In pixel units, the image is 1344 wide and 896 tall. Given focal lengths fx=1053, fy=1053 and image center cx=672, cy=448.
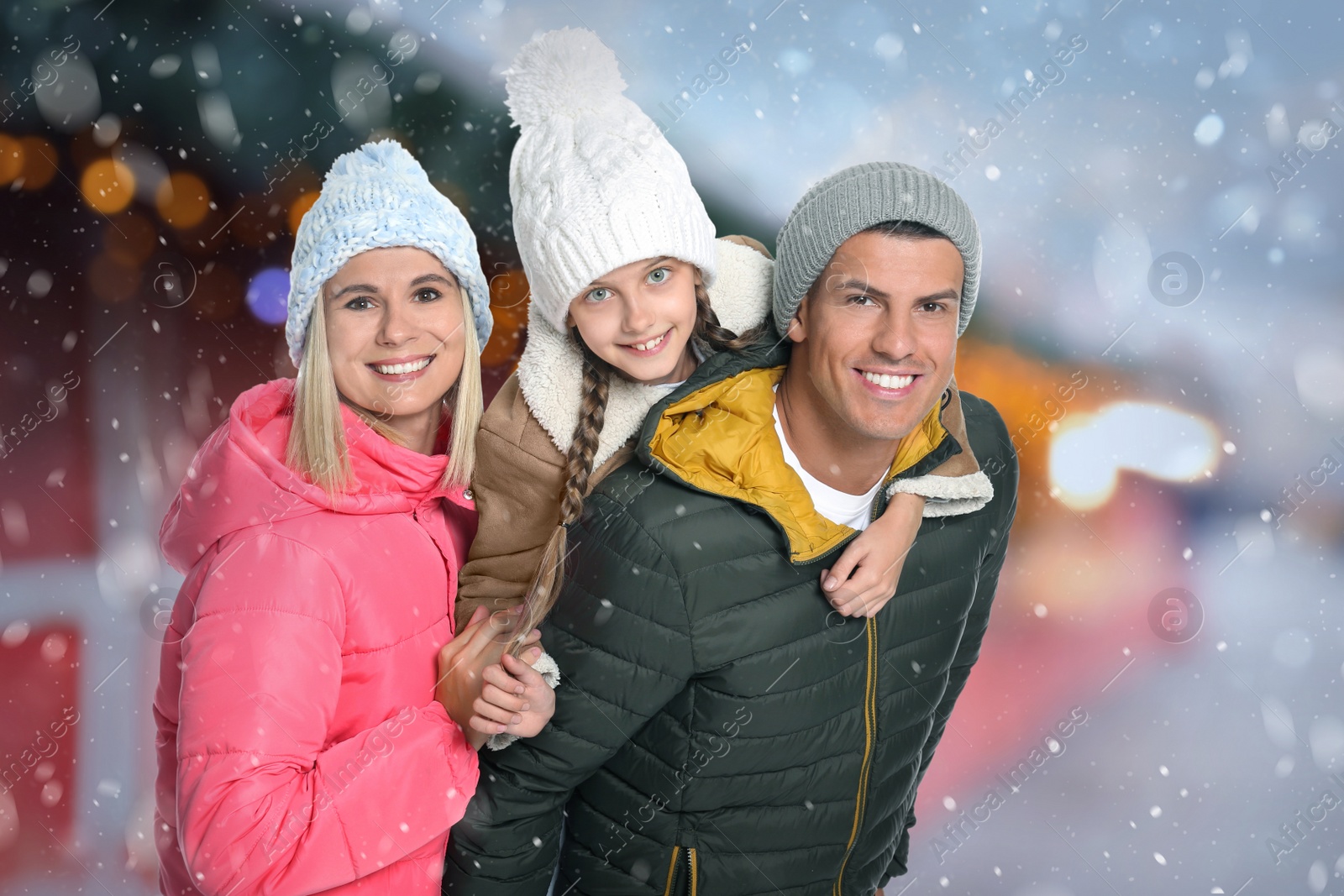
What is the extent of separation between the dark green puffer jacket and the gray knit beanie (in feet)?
0.73

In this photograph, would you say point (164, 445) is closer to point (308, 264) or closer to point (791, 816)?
point (308, 264)

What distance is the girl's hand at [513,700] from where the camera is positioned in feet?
5.70

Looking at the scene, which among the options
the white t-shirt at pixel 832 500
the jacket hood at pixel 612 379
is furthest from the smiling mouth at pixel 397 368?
the white t-shirt at pixel 832 500

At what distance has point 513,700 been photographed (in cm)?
173

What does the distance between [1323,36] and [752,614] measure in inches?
117

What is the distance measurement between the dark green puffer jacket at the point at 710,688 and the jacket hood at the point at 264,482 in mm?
345

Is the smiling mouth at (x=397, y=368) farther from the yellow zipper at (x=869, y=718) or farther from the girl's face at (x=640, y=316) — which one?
the yellow zipper at (x=869, y=718)

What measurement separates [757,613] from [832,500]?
31 cm

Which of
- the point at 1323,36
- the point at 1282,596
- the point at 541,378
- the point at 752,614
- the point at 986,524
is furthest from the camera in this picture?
the point at 1282,596

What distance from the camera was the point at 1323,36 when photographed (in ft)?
11.1

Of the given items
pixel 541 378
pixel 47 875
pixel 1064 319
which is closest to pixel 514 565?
pixel 541 378

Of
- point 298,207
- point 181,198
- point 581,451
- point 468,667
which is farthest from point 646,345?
point 181,198

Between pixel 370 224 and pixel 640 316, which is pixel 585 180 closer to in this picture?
pixel 640 316

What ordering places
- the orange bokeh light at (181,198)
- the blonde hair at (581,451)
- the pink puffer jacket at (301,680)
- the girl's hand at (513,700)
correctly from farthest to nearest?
the orange bokeh light at (181,198), the blonde hair at (581,451), the girl's hand at (513,700), the pink puffer jacket at (301,680)
